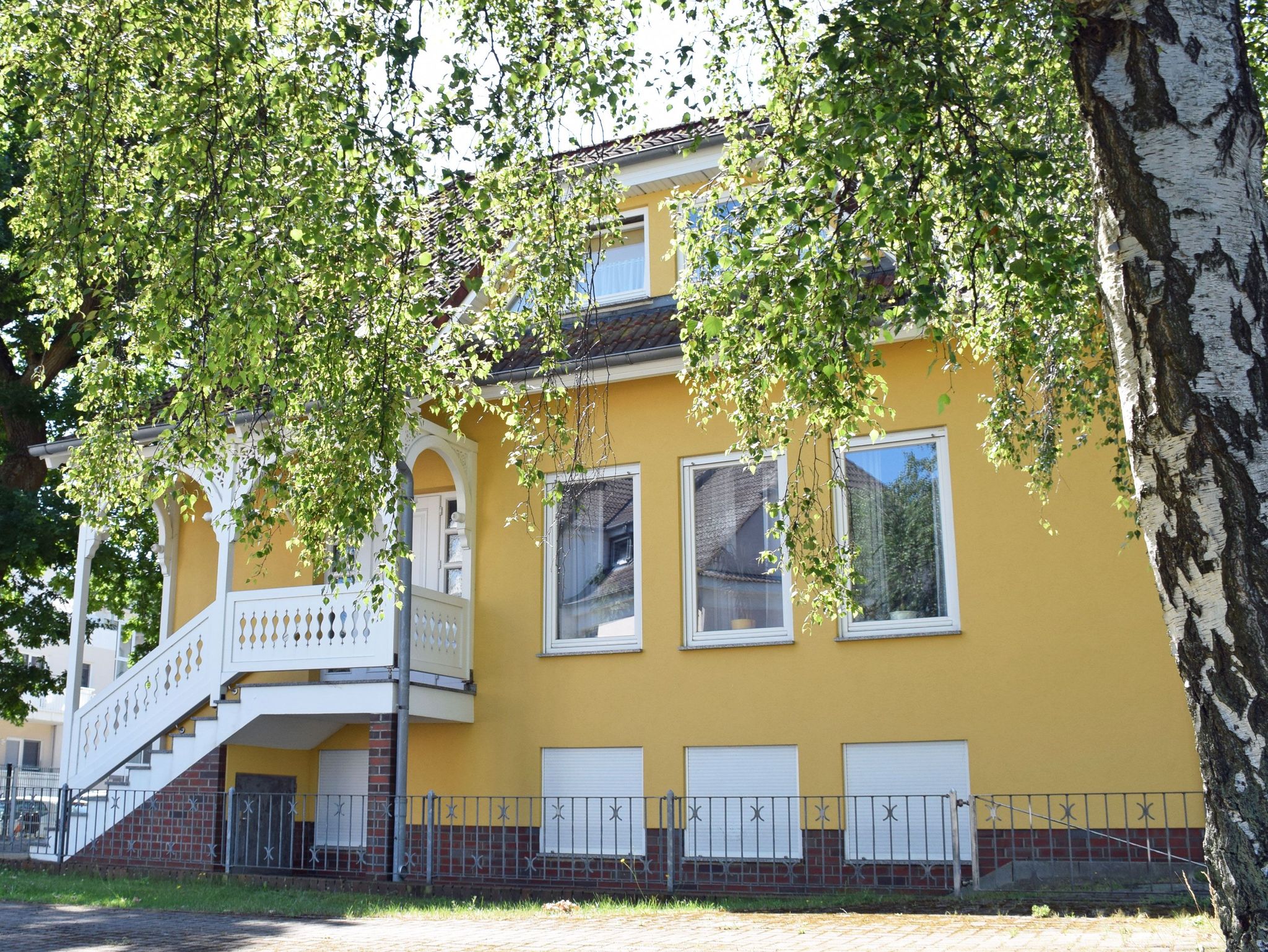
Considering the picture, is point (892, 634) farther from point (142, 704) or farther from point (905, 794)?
point (142, 704)

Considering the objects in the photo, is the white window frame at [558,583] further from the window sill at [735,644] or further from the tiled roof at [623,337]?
the tiled roof at [623,337]

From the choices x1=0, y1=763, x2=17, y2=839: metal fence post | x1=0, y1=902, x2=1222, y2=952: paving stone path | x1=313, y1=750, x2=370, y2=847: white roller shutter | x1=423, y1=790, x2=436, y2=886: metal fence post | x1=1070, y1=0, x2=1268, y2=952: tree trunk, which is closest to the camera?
x1=1070, y1=0, x2=1268, y2=952: tree trunk

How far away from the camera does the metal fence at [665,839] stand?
423 inches

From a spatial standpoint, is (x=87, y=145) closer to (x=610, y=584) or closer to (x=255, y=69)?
(x=255, y=69)

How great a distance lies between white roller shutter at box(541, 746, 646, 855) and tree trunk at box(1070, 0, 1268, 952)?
907 centimetres

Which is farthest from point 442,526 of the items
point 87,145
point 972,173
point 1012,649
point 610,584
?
point 972,173

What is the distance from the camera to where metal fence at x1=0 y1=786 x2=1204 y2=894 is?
Result: 10750 millimetres

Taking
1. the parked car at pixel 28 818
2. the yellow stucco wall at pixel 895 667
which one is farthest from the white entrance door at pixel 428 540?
the parked car at pixel 28 818

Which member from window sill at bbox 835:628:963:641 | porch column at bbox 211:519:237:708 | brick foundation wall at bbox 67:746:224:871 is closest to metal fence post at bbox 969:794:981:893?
window sill at bbox 835:628:963:641

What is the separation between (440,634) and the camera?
13672 millimetres

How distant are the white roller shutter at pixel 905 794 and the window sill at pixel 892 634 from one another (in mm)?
990

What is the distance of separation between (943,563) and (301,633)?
6736mm

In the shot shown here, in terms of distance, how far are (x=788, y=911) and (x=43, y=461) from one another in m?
15.2

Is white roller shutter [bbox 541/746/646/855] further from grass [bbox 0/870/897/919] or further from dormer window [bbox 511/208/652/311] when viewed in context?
dormer window [bbox 511/208/652/311]
